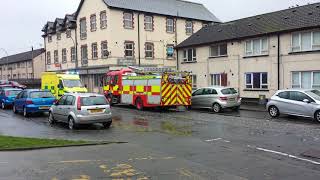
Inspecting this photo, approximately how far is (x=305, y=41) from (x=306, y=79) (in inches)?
99.6

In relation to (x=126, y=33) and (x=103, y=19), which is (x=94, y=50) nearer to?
(x=103, y=19)

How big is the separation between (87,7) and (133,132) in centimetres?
3525

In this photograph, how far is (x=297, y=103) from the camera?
19891 millimetres

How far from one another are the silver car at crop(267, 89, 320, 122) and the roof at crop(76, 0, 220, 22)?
87.5 feet

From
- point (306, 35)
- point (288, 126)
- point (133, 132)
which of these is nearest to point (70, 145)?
point (133, 132)

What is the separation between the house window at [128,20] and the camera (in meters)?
45.0

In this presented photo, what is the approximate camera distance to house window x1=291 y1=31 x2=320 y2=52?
87.8 ft

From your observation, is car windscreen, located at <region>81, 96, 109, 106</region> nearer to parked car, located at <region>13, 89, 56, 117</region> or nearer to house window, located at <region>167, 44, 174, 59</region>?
parked car, located at <region>13, 89, 56, 117</region>

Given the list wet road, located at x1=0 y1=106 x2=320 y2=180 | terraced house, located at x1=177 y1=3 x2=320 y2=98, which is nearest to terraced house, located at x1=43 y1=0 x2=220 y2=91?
terraced house, located at x1=177 y1=3 x2=320 y2=98

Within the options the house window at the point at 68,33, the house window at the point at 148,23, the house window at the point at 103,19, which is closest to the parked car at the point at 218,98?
the house window at the point at 103,19

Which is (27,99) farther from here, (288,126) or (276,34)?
(276,34)

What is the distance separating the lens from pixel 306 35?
2741cm

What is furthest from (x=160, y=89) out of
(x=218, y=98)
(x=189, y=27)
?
(x=189, y=27)

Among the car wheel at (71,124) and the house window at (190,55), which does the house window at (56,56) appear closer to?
the house window at (190,55)
